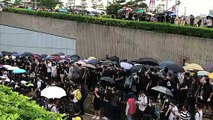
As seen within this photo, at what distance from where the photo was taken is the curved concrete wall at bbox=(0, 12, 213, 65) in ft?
59.4

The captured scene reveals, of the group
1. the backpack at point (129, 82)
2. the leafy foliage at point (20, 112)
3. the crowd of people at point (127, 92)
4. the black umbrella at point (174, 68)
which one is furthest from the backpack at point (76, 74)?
the leafy foliage at point (20, 112)

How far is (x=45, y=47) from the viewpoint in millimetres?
27344

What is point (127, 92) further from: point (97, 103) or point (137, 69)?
point (97, 103)

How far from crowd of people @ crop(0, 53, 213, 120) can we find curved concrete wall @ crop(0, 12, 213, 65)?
346cm

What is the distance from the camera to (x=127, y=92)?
14570 millimetres

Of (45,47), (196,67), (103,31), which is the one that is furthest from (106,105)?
(45,47)

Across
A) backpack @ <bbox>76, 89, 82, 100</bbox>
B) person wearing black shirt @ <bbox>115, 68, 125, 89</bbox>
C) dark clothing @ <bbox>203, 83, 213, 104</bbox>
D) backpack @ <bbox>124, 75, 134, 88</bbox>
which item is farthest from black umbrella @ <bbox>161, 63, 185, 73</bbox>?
backpack @ <bbox>76, 89, 82, 100</bbox>

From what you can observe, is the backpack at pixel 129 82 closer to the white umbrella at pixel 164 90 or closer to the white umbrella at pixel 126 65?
the white umbrella at pixel 126 65

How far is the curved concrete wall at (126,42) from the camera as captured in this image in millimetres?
18094

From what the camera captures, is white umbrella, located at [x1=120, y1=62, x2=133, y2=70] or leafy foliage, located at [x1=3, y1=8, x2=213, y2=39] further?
leafy foliage, located at [x1=3, y1=8, x2=213, y2=39]

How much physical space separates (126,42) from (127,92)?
6.95 m

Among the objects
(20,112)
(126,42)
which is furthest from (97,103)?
(20,112)

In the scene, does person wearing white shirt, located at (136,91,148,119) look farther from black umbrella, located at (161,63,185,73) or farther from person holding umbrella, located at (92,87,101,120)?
black umbrella, located at (161,63,185,73)

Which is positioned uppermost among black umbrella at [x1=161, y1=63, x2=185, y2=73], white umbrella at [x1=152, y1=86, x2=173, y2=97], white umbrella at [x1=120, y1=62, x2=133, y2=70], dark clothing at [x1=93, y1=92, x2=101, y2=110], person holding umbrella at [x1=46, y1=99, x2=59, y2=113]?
black umbrella at [x1=161, y1=63, x2=185, y2=73]
